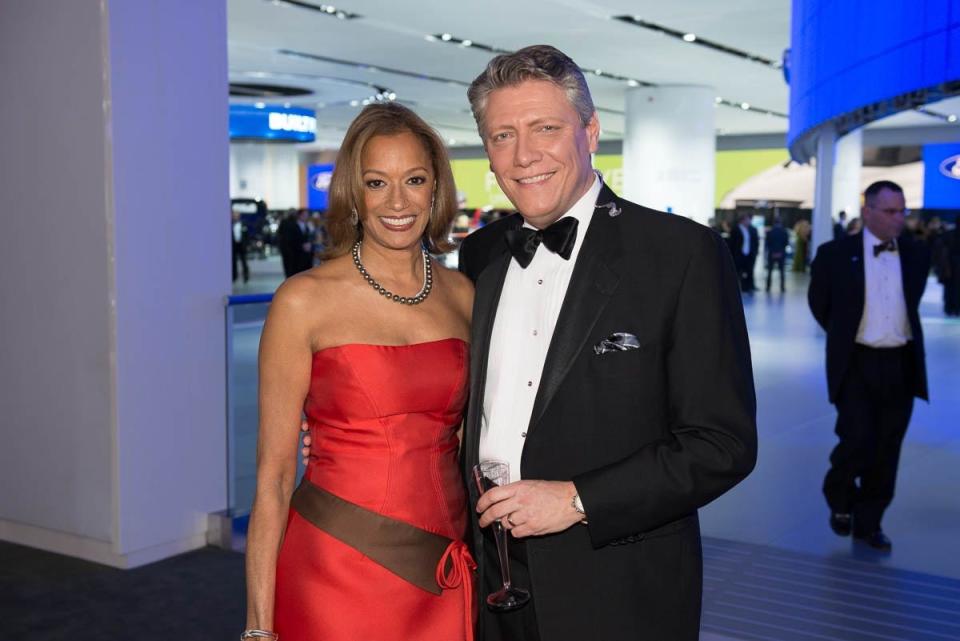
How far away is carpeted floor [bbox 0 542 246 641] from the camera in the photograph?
4004 millimetres

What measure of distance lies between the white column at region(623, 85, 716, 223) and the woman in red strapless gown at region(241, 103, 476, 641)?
2287cm

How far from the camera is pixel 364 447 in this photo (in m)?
2.21

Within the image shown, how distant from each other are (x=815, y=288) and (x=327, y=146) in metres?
43.3

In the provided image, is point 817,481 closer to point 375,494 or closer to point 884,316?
point 884,316

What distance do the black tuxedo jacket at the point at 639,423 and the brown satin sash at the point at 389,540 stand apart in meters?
0.40

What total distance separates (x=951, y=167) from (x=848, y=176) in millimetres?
2994

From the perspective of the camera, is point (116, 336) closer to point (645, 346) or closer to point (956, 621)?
point (645, 346)

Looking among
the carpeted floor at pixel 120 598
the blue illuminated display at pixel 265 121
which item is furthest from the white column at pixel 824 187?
the blue illuminated display at pixel 265 121

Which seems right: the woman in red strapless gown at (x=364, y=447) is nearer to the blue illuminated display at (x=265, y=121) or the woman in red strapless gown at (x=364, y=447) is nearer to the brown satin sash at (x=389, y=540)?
the brown satin sash at (x=389, y=540)

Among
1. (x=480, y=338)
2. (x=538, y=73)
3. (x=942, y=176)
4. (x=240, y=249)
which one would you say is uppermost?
(x=942, y=176)

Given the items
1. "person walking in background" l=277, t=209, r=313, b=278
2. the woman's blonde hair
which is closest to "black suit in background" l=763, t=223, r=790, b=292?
"person walking in background" l=277, t=209, r=313, b=278

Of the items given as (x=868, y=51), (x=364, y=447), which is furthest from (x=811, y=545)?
(x=868, y=51)

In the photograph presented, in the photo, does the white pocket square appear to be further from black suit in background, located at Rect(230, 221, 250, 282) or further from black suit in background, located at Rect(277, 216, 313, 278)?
black suit in background, located at Rect(230, 221, 250, 282)

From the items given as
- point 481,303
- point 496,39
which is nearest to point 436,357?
point 481,303
